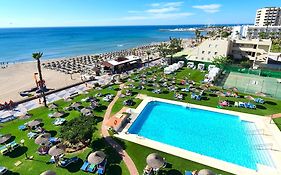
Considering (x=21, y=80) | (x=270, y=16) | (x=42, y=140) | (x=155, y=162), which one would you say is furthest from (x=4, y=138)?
(x=270, y=16)

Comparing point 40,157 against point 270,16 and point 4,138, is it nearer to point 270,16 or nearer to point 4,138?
point 4,138

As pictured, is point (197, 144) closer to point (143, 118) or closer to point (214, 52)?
point (143, 118)

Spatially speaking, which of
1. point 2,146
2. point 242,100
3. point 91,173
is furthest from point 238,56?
point 2,146

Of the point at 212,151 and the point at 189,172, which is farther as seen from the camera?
the point at 212,151

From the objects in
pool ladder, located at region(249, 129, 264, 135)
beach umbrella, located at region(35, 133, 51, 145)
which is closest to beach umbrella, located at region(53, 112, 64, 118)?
beach umbrella, located at region(35, 133, 51, 145)

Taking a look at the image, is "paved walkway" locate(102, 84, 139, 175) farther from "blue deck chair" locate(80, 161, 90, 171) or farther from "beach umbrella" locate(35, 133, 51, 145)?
"beach umbrella" locate(35, 133, 51, 145)

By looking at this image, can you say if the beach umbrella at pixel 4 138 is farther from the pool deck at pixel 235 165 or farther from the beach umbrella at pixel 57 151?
the pool deck at pixel 235 165

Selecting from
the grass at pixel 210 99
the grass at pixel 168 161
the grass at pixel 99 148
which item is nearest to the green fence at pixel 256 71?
the grass at pixel 210 99
